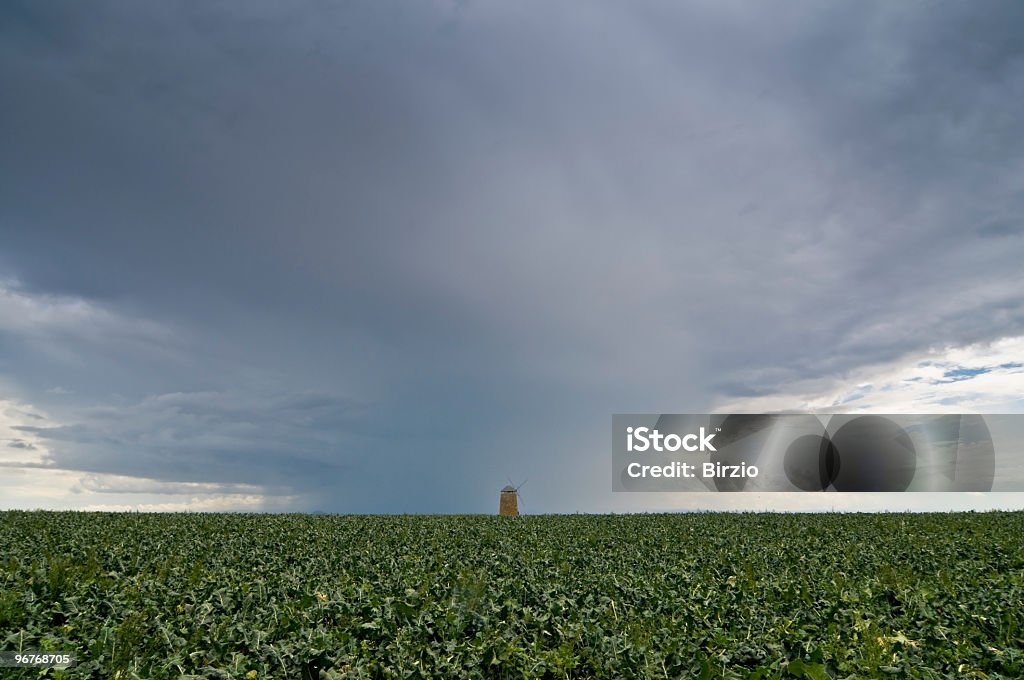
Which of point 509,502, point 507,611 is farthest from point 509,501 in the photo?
point 507,611

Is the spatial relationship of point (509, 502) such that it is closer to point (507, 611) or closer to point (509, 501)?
point (509, 501)

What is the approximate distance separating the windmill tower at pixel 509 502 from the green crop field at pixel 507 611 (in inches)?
1140

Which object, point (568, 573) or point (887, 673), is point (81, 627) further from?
point (887, 673)

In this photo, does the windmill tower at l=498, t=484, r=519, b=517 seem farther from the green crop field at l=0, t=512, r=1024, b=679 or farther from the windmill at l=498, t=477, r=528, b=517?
the green crop field at l=0, t=512, r=1024, b=679

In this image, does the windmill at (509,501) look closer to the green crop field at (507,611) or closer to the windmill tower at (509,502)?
the windmill tower at (509,502)

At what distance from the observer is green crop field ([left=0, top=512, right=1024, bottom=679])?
701 centimetres

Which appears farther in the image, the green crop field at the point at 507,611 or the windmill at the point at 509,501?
the windmill at the point at 509,501

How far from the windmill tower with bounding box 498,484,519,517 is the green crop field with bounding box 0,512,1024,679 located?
95.0 feet

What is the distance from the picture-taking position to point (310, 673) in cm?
682

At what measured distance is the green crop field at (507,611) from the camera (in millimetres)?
7008

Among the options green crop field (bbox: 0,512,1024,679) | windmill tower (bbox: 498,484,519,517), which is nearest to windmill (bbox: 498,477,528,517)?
windmill tower (bbox: 498,484,519,517)

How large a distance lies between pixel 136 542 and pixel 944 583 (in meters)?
20.1

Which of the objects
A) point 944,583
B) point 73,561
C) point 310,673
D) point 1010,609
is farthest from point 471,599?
point 73,561

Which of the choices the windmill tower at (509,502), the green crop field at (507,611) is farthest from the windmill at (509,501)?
the green crop field at (507,611)
